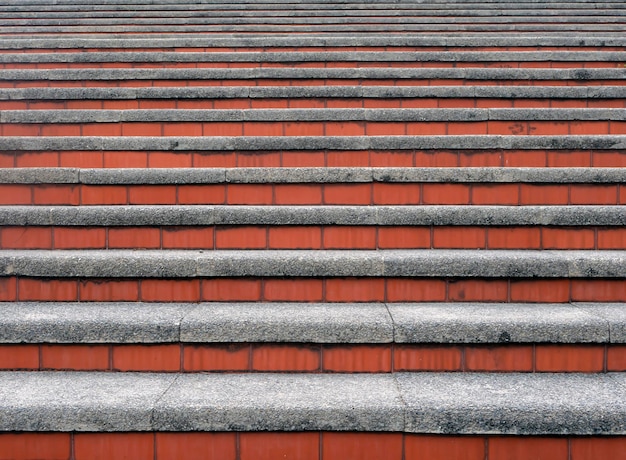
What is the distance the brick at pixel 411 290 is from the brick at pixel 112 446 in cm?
108

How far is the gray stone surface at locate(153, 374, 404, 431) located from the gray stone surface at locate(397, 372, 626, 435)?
89 mm

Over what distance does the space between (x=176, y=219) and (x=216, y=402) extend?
3.26 ft

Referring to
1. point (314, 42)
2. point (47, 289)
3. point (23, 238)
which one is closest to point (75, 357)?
point (47, 289)

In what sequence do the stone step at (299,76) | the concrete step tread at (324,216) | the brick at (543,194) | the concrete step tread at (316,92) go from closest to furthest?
the concrete step tread at (324,216) < the brick at (543,194) < the concrete step tread at (316,92) < the stone step at (299,76)

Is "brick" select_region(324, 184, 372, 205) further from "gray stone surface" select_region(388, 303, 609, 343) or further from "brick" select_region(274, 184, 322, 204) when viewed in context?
"gray stone surface" select_region(388, 303, 609, 343)

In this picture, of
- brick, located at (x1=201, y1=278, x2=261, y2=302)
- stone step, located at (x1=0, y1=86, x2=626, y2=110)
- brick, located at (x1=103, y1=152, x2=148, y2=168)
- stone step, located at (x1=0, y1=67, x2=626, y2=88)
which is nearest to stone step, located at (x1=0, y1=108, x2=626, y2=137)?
stone step, located at (x1=0, y1=86, x2=626, y2=110)

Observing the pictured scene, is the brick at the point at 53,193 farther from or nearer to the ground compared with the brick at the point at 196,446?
farther from the ground

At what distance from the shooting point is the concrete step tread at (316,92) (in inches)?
137

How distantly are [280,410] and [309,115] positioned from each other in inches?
86.2

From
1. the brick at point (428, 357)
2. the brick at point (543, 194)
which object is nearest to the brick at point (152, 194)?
the brick at point (428, 357)

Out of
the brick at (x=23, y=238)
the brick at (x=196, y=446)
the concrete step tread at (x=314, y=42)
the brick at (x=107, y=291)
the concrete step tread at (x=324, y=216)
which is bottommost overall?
the brick at (x=196, y=446)

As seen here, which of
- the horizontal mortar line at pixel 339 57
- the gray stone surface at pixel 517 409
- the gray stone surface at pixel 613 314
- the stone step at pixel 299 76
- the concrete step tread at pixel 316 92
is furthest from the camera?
the horizontal mortar line at pixel 339 57

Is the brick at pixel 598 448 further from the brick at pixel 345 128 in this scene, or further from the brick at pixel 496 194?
the brick at pixel 345 128

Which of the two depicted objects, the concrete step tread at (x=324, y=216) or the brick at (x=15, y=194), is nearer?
the concrete step tread at (x=324, y=216)
